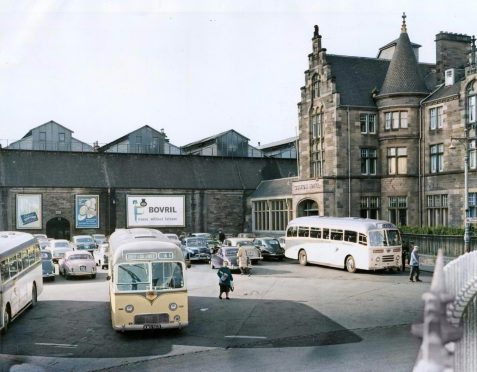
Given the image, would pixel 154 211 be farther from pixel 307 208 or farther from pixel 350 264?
pixel 350 264

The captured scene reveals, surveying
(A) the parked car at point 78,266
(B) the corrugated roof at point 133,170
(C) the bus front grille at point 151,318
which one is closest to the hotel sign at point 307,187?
(B) the corrugated roof at point 133,170

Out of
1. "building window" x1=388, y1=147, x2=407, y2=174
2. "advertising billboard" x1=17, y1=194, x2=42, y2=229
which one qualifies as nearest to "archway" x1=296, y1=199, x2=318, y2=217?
"building window" x1=388, y1=147, x2=407, y2=174

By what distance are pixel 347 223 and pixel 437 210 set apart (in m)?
12.5

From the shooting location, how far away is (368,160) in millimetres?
43719

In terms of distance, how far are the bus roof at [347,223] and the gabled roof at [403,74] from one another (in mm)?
13730

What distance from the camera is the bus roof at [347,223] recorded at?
3006 cm

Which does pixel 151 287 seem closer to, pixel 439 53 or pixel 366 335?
pixel 366 335

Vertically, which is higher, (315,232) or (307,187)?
(307,187)

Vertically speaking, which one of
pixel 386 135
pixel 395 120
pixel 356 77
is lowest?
pixel 386 135

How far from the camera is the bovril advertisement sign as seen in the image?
189 feet

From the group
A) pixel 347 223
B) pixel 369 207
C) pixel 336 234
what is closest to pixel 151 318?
pixel 347 223

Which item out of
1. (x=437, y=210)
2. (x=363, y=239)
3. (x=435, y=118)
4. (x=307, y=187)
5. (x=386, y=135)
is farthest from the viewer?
(x=307, y=187)

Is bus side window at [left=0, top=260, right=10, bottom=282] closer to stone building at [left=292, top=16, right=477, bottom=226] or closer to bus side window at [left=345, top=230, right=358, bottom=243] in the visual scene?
bus side window at [left=345, top=230, right=358, bottom=243]

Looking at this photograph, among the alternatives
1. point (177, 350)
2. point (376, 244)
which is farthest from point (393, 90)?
point (177, 350)
